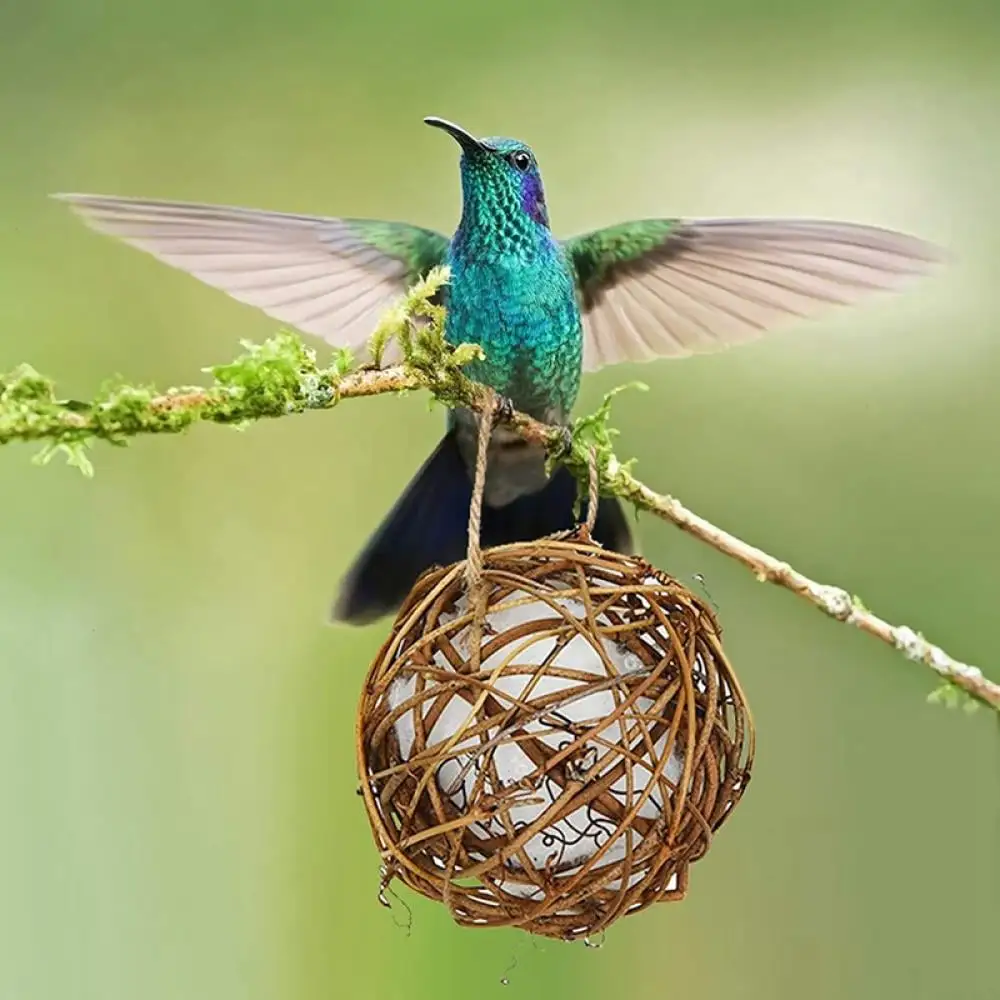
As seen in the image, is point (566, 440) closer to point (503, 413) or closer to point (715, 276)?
point (503, 413)

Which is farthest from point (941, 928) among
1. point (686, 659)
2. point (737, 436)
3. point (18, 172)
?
point (18, 172)

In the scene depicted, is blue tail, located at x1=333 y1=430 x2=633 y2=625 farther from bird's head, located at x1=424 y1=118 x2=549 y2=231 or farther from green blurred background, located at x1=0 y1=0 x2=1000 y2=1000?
green blurred background, located at x1=0 y1=0 x2=1000 y2=1000

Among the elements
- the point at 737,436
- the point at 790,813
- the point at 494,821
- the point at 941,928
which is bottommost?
the point at 941,928

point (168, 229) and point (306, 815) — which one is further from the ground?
point (168, 229)

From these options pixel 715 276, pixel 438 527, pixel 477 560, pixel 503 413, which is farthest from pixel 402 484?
pixel 477 560

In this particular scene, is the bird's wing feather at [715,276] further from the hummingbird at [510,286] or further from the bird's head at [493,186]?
the bird's head at [493,186]

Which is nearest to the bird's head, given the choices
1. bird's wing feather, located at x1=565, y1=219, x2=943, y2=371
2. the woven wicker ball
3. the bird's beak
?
the bird's beak

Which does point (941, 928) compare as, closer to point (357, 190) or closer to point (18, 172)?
point (357, 190)
